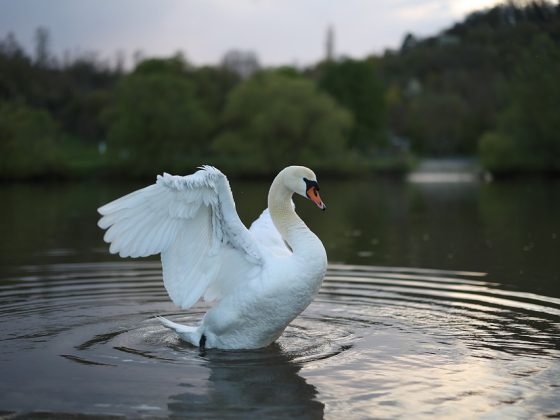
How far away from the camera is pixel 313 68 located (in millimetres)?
124750

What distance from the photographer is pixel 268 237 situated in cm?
997

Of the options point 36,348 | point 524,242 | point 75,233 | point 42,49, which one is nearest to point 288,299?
point 36,348

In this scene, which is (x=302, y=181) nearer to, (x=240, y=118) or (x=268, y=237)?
(x=268, y=237)

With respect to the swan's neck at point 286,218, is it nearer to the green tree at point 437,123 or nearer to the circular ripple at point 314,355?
the circular ripple at point 314,355

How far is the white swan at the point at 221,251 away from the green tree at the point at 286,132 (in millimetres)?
52574

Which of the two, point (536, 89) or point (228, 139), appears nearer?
A: point (536, 89)

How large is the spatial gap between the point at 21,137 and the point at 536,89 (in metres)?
36.8

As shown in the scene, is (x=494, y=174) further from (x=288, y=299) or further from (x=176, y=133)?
(x=288, y=299)

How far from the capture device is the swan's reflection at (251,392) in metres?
6.77

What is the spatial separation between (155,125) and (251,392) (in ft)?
190

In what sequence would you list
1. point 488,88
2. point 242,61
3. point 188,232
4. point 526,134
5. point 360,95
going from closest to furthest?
point 188,232 → point 526,134 → point 360,95 → point 488,88 → point 242,61

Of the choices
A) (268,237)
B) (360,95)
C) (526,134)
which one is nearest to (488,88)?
(360,95)

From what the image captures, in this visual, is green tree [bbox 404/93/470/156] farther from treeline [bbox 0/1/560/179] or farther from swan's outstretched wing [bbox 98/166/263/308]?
swan's outstretched wing [bbox 98/166/263/308]

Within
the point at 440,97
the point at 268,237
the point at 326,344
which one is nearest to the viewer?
the point at 326,344
